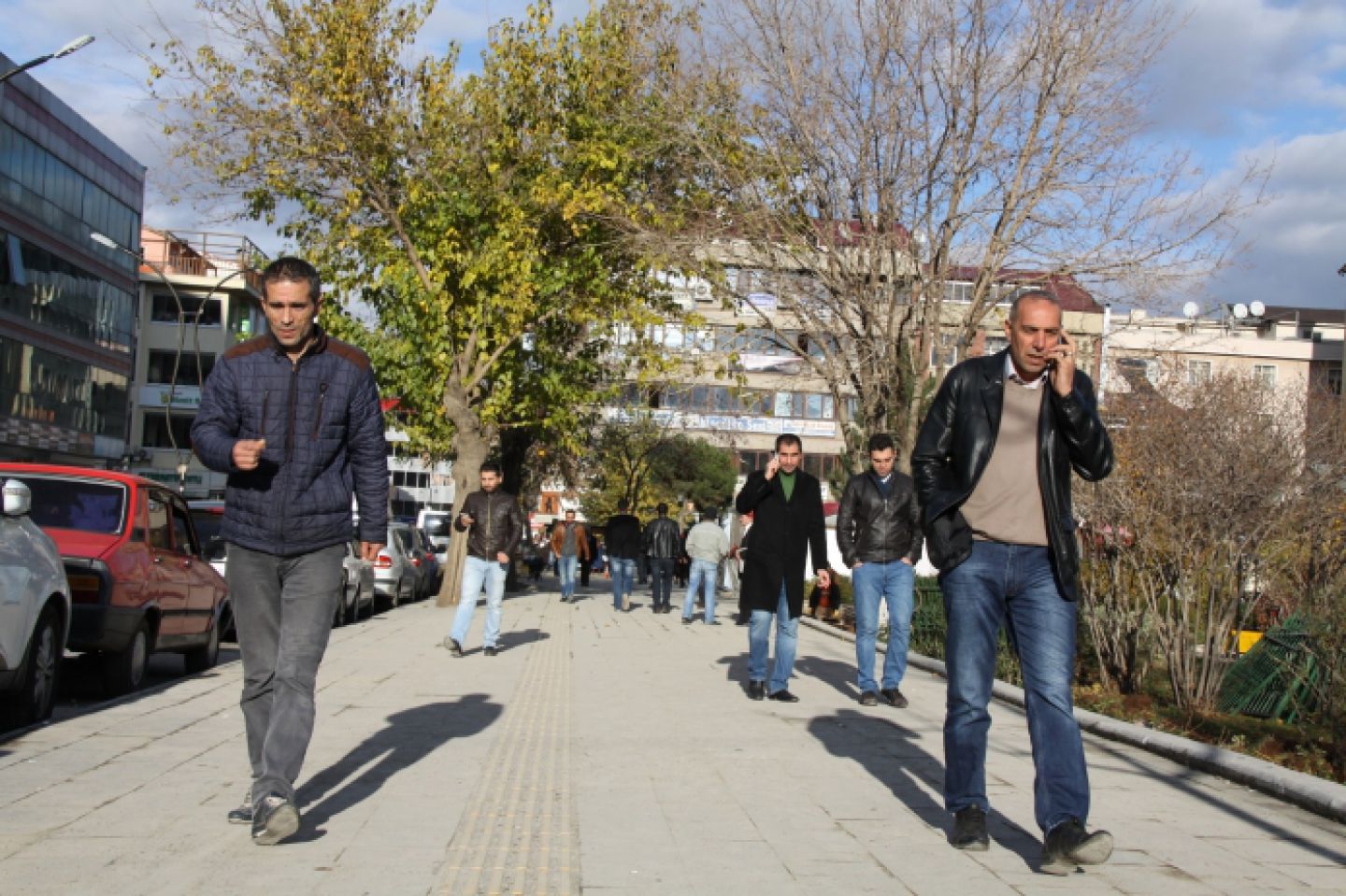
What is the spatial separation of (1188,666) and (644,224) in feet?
46.8

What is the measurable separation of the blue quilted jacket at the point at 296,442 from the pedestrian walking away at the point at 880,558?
5607 millimetres

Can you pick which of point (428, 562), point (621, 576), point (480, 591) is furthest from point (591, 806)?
point (428, 562)

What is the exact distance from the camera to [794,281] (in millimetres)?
21781

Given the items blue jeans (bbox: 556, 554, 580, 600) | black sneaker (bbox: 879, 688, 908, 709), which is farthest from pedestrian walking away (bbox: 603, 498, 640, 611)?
black sneaker (bbox: 879, 688, 908, 709)

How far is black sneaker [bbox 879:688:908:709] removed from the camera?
1083cm

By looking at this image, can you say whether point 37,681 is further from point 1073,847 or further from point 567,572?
point 567,572

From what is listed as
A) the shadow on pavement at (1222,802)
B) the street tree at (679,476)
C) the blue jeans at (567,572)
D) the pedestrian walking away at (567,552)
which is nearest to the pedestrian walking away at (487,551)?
the shadow on pavement at (1222,802)

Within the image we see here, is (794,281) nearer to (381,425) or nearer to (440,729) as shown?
(440,729)

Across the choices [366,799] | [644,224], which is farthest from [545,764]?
[644,224]

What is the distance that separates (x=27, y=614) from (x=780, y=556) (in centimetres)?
509

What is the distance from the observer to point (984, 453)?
569 cm

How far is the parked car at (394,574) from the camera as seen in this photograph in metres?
26.2

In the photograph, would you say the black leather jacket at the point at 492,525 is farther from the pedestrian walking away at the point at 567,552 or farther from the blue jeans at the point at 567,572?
→ the blue jeans at the point at 567,572

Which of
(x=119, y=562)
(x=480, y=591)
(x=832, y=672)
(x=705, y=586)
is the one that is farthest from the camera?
(x=705, y=586)
